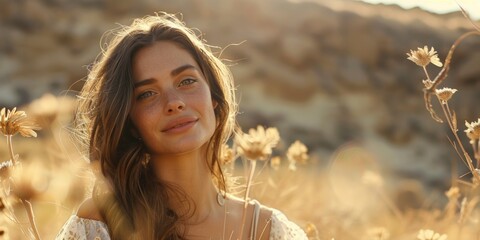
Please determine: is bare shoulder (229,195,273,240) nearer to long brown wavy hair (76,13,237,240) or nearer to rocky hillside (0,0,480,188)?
long brown wavy hair (76,13,237,240)

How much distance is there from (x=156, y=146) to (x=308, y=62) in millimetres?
18320

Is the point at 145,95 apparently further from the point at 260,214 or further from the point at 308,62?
the point at 308,62

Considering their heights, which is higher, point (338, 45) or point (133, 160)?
point (338, 45)

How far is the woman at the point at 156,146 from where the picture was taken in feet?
9.04

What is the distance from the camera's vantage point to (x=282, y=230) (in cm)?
312

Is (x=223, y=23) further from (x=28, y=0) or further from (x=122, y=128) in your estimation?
(x=122, y=128)

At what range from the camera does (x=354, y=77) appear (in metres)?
20.7

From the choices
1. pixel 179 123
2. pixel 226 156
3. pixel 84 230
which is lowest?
pixel 84 230

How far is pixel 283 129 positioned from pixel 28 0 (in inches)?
286

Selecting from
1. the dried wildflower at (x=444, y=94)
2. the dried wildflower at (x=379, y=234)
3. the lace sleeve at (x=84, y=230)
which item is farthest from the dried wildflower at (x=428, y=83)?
the lace sleeve at (x=84, y=230)

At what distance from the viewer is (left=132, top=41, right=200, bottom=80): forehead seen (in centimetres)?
288

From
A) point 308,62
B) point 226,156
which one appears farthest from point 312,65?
point 226,156

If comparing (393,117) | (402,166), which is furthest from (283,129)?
(393,117)

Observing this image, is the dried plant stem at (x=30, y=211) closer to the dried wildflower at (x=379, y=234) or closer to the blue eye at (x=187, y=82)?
the blue eye at (x=187, y=82)
